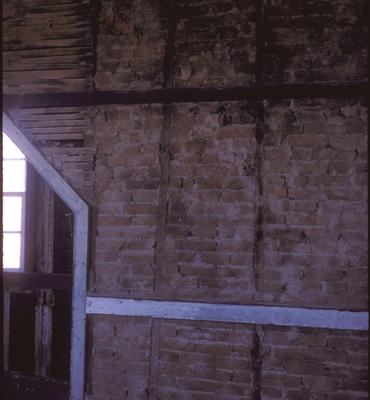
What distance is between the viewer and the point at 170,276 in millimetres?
2877

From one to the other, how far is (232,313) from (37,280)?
2.74 meters

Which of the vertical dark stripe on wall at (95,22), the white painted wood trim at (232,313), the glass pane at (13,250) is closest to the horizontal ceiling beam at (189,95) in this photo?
the vertical dark stripe on wall at (95,22)

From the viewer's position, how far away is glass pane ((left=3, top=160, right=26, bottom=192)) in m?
4.67

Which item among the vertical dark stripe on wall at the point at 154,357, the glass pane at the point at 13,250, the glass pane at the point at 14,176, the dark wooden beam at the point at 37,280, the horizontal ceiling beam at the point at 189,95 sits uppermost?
the horizontal ceiling beam at the point at 189,95

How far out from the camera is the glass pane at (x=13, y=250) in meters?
4.66

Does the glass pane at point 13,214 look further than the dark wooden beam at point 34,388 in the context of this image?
Yes

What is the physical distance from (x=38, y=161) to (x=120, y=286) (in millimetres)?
1198

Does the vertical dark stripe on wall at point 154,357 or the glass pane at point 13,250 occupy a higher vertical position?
the glass pane at point 13,250

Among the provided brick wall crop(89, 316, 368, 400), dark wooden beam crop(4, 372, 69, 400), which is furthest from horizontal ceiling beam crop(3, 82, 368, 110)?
dark wooden beam crop(4, 372, 69, 400)

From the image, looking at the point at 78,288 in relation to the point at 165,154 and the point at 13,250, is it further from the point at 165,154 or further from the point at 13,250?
the point at 13,250

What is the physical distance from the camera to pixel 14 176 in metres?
4.70

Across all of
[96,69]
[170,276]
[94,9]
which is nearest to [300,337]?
[170,276]

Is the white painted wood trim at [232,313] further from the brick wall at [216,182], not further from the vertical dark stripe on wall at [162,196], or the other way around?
the vertical dark stripe on wall at [162,196]

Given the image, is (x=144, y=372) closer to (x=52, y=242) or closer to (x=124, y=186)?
(x=124, y=186)
